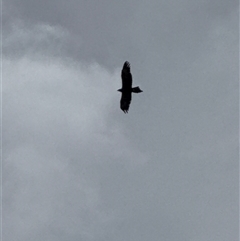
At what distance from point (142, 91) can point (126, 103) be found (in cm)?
279

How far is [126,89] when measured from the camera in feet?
222

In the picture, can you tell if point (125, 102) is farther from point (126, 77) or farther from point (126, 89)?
point (126, 77)

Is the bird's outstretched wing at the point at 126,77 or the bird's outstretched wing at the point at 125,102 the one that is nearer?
the bird's outstretched wing at the point at 126,77

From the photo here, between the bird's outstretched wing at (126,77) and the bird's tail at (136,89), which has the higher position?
the bird's outstretched wing at (126,77)

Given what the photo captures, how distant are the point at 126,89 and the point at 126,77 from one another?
169 cm

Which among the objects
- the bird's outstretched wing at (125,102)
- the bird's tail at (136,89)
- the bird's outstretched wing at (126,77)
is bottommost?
the bird's outstretched wing at (125,102)

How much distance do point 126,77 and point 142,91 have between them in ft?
8.97

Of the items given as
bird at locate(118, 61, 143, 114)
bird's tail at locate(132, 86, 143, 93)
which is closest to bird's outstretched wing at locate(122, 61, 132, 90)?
bird at locate(118, 61, 143, 114)

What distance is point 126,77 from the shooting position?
66.9 metres

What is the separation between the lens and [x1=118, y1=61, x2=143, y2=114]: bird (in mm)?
66625

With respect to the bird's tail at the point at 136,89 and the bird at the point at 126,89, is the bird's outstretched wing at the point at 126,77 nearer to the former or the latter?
the bird at the point at 126,89

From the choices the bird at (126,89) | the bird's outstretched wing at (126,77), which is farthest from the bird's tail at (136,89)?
the bird's outstretched wing at (126,77)

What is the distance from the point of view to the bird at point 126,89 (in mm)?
66625

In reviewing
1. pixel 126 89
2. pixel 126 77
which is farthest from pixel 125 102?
pixel 126 77
